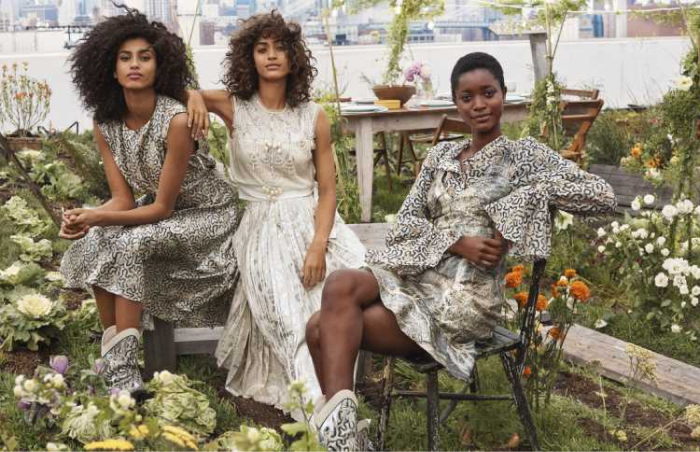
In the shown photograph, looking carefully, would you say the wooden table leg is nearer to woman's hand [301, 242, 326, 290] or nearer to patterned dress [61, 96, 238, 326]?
patterned dress [61, 96, 238, 326]

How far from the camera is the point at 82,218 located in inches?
138

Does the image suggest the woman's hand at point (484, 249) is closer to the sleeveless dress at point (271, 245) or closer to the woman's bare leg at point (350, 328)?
the woman's bare leg at point (350, 328)

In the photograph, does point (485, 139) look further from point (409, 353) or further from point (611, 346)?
point (611, 346)

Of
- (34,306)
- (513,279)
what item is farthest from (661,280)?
(34,306)

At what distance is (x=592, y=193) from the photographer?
2871 mm

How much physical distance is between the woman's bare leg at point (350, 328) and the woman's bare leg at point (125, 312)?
2.99 ft

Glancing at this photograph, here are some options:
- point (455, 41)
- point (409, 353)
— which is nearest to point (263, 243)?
point (409, 353)

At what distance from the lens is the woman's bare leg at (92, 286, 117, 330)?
11.8 ft

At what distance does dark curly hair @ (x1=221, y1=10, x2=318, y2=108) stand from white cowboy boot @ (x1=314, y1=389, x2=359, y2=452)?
4.92 feet

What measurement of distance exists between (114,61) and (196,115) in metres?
0.38

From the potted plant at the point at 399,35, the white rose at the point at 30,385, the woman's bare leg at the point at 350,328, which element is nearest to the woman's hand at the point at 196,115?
the woman's bare leg at the point at 350,328

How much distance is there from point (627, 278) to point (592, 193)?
6.88ft

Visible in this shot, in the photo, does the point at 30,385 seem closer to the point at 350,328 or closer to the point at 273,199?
the point at 350,328

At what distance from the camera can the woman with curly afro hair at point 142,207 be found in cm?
356
